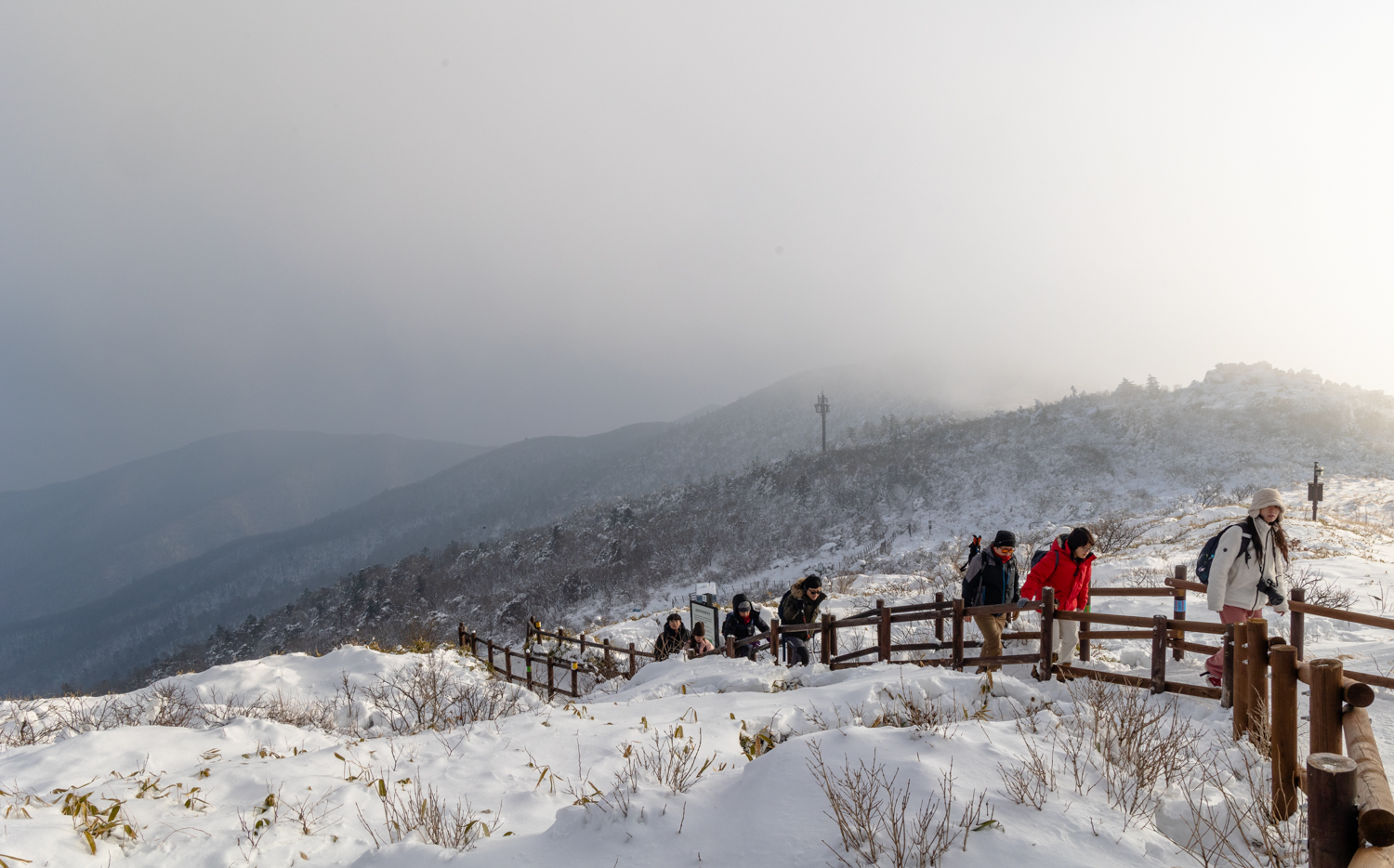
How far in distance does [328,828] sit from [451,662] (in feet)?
30.0

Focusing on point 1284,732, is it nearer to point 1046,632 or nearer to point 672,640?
point 1046,632

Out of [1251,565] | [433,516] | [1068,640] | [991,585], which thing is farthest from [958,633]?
[433,516]

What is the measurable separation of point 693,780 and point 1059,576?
483 cm

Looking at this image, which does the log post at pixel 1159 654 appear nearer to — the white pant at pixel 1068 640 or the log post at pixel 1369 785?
the white pant at pixel 1068 640

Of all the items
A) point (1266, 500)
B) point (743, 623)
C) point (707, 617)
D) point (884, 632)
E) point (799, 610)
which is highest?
point (1266, 500)

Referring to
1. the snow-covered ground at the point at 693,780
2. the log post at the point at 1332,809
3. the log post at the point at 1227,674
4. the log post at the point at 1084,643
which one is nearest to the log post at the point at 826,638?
the snow-covered ground at the point at 693,780

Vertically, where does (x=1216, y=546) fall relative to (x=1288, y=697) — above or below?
above

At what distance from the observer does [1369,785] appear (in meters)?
2.42

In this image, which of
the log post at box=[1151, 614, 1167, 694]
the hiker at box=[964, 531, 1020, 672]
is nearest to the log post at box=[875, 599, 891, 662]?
the hiker at box=[964, 531, 1020, 672]

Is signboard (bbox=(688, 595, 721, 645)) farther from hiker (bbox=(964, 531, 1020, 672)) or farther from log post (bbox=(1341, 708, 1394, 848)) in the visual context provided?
log post (bbox=(1341, 708, 1394, 848))

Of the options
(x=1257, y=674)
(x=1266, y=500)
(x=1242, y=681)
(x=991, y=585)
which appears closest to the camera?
(x=1257, y=674)

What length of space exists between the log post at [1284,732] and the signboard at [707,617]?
8.91m

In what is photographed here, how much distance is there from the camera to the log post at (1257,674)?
4020mm

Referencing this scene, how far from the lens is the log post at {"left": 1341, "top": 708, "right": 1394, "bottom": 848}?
2.16 metres
